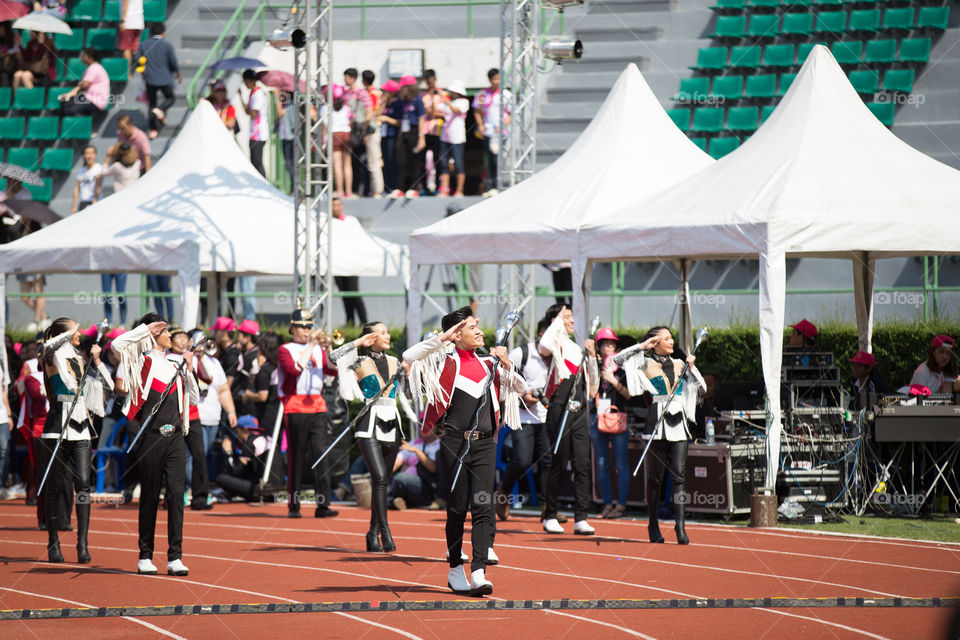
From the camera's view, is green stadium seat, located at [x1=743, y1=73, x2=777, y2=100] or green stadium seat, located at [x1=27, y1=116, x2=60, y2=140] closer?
green stadium seat, located at [x1=743, y1=73, x2=777, y2=100]

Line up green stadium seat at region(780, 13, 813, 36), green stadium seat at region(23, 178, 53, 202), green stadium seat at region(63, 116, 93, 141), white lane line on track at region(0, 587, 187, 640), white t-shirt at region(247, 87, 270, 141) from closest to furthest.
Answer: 1. white lane line on track at region(0, 587, 187, 640)
2. white t-shirt at region(247, 87, 270, 141)
3. green stadium seat at region(780, 13, 813, 36)
4. green stadium seat at region(23, 178, 53, 202)
5. green stadium seat at region(63, 116, 93, 141)

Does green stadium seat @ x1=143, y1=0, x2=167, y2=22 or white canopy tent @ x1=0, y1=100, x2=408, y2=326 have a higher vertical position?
green stadium seat @ x1=143, y1=0, x2=167, y2=22

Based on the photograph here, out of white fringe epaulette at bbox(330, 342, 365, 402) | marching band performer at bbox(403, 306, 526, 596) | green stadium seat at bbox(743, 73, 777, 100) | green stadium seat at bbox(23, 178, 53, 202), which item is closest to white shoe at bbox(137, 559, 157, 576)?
marching band performer at bbox(403, 306, 526, 596)

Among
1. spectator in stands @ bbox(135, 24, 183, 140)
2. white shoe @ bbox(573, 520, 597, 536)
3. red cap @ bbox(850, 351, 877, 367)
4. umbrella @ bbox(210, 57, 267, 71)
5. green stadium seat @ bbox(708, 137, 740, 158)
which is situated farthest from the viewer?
spectator in stands @ bbox(135, 24, 183, 140)

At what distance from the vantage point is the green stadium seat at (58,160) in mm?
26172

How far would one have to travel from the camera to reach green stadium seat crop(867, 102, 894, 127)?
21.5m

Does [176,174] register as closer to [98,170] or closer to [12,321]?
[98,170]

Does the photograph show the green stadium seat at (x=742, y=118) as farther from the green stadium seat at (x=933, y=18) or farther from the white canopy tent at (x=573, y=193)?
the white canopy tent at (x=573, y=193)

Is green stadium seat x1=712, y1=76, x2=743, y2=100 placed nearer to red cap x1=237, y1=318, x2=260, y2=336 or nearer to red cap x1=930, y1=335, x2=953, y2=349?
red cap x1=237, y1=318, x2=260, y2=336

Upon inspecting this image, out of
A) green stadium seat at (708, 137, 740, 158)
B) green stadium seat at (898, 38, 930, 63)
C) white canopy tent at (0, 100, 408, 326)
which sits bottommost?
white canopy tent at (0, 100, 408, 326)

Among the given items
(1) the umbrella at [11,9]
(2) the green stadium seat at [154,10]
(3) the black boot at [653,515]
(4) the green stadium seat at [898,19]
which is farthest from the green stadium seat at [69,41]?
(3) the black boot at [653,515]

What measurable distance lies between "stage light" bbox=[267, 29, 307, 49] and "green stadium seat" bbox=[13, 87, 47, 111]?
1245cm

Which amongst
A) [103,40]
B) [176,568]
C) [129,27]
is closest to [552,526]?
[176,568]

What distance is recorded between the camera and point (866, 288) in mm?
15383
